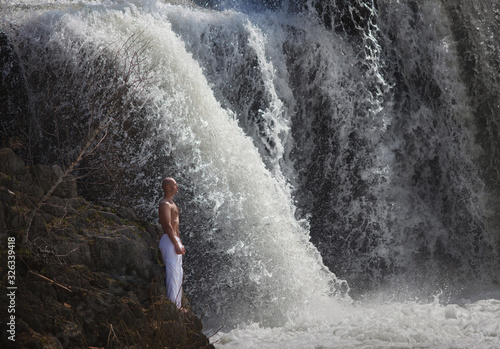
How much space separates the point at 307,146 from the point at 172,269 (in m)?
4.74

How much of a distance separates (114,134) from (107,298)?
280 centimetres

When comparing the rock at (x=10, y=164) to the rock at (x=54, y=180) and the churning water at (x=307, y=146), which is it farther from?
the churning water at (x=307, y=146)

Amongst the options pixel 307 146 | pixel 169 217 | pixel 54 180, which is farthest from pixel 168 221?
pixel 307 146

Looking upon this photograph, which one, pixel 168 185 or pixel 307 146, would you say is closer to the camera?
pixel 168 185

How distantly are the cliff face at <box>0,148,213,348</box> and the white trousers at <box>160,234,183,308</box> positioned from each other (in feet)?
0.34

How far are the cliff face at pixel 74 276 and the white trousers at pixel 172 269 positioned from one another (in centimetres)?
10

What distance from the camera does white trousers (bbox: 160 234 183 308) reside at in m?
6.13

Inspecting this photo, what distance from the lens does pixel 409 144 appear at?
10.5 m

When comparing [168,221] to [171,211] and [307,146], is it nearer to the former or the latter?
[171,211]

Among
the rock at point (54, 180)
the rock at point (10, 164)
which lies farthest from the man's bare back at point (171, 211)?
the rock at point (10, 164)

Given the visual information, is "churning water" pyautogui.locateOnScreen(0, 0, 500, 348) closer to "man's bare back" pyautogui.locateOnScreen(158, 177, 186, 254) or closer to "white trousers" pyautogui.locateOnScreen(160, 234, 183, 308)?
"white trousers" pyautogui.locateOnScreen(160, 234, 183, 308)

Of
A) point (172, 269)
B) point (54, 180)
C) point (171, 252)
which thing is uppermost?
point (54, 180)

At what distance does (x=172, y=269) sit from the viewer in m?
6.14

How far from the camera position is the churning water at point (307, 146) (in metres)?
7.66
